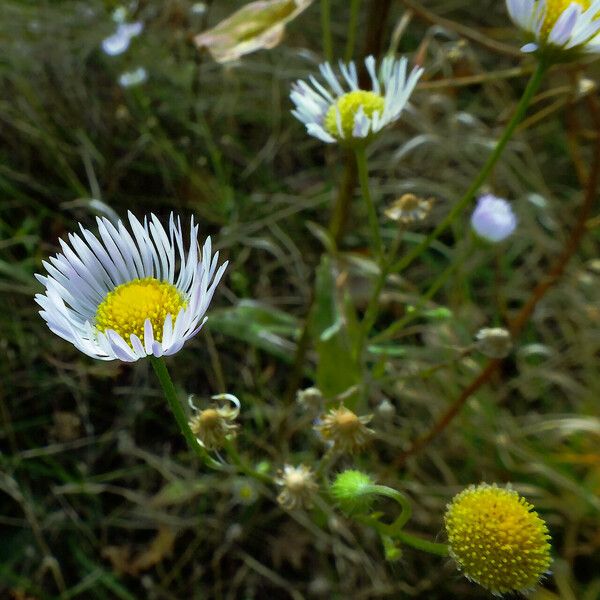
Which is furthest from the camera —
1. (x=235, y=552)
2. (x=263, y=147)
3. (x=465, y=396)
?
(x=263, y=147)

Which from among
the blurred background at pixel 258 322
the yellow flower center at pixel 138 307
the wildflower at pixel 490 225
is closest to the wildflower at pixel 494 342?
the blurred background at pixel 258 322

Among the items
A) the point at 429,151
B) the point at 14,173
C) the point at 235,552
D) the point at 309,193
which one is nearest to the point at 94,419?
the point at 235,552

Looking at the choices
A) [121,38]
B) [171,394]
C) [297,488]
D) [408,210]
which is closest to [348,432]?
[297,488]

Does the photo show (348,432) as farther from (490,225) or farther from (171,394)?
(490,225)

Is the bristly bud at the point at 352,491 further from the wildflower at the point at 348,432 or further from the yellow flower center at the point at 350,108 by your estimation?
the yellow flower center at the point at 350,108

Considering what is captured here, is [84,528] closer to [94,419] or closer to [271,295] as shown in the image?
[94,419]

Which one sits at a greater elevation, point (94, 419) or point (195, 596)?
point (94, 419)

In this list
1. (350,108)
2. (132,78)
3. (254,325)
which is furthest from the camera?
(132,78)
